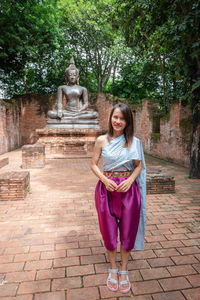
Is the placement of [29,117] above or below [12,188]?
above

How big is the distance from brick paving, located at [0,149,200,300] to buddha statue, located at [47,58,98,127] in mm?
7709

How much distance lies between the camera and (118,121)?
201 centimetres

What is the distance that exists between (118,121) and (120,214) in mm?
835

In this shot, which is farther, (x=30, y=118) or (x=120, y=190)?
(x=30, y=118)

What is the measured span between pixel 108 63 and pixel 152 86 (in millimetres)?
4860

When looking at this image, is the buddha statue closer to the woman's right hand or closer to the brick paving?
the brick paving

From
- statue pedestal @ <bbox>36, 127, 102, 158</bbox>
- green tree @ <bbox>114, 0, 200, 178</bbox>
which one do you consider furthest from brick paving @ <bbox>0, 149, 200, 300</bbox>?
statue pedestal @ <bbox>36, 127, 102, 158</bbox>

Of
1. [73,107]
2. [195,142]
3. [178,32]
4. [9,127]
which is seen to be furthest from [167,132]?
[9,127]

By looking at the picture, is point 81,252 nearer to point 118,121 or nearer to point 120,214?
point 120,214

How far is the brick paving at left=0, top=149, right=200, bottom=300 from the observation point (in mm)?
1932

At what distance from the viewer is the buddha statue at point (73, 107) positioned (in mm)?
11672

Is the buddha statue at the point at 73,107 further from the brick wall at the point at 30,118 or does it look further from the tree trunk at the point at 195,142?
the tree trunk at the point at 195,142

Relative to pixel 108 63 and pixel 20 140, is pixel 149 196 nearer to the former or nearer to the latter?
pixel 20 140

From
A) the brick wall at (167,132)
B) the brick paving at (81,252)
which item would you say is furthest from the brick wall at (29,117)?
the brick paving at (81,252)
